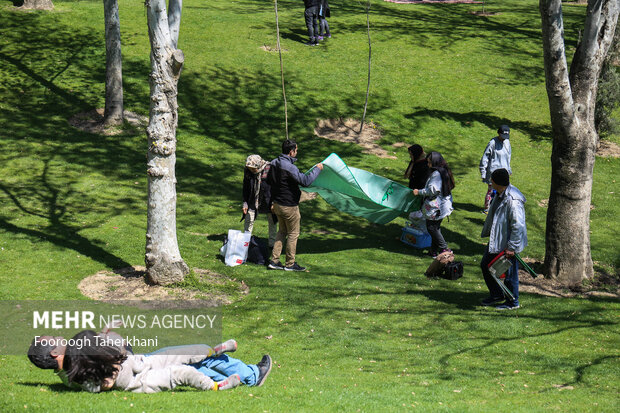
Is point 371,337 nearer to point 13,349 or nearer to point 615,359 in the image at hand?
point 615,359

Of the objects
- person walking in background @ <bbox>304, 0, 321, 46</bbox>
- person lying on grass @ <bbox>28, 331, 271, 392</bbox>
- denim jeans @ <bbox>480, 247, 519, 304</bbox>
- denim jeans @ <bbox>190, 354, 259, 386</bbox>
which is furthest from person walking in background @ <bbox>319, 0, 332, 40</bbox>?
denim jeans @ <bbox>190, 354, 259, 386</bbox>

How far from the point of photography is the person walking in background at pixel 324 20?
967 inches

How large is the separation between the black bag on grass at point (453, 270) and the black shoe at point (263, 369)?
4.84m

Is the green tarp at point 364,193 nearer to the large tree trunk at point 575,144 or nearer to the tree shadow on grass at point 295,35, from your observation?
the large tree trunk at point 575,144

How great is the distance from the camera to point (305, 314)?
9.59m

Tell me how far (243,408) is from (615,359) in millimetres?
4893

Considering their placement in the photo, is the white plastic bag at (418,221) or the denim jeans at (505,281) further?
the white plastic bag at (418,221)

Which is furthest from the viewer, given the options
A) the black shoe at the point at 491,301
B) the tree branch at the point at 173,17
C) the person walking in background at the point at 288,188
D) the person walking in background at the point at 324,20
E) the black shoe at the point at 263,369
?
the person walking in background at the point at 324,20

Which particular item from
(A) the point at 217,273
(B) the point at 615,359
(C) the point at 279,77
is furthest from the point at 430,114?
(B) the point at 615,359

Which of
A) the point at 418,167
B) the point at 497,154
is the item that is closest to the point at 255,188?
the point at 418,167

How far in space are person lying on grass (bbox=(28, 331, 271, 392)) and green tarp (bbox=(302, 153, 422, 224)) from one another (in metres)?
5.45

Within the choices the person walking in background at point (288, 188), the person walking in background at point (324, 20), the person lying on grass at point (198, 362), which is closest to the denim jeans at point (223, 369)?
the person lying on grass at point (198, 362)

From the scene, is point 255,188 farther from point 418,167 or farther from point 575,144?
point 575,144

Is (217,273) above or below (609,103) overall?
below
